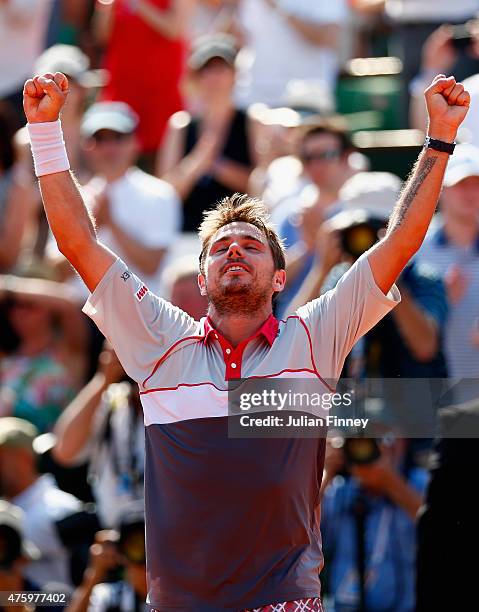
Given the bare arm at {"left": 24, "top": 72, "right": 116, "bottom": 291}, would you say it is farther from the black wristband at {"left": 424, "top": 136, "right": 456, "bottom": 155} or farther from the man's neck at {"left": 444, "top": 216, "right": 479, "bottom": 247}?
the man's neck at {"left": 444, "top": 216, "right": 479, "bottom": 247}

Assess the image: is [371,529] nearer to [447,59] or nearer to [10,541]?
[10,541]

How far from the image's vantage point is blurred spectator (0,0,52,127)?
10031 millimetres

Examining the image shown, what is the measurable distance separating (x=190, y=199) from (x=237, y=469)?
14.5 feet

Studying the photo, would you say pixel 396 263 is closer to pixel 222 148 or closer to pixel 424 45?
pixel 222 148

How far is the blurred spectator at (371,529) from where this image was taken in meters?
6.17

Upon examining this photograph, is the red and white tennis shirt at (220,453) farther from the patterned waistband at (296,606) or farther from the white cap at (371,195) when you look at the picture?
the white cap at (371,195)

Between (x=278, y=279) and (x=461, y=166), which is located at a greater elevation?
(x=461, y=166)

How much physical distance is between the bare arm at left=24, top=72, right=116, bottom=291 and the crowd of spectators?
1.58 meters

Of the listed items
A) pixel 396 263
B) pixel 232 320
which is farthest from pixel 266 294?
pixel 396 263

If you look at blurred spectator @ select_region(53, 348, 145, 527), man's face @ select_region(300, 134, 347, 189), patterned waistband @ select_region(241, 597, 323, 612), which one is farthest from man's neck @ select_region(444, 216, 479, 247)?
patterned waistband @ select_region(241, 597, 323, 612)

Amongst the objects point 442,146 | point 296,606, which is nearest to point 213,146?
point 442,146

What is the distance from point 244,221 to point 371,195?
2289 millimetres

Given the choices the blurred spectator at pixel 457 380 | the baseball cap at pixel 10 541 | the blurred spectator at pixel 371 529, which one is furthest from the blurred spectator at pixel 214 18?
the baseball cap at pixel 10 541

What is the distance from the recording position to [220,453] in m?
4.42
